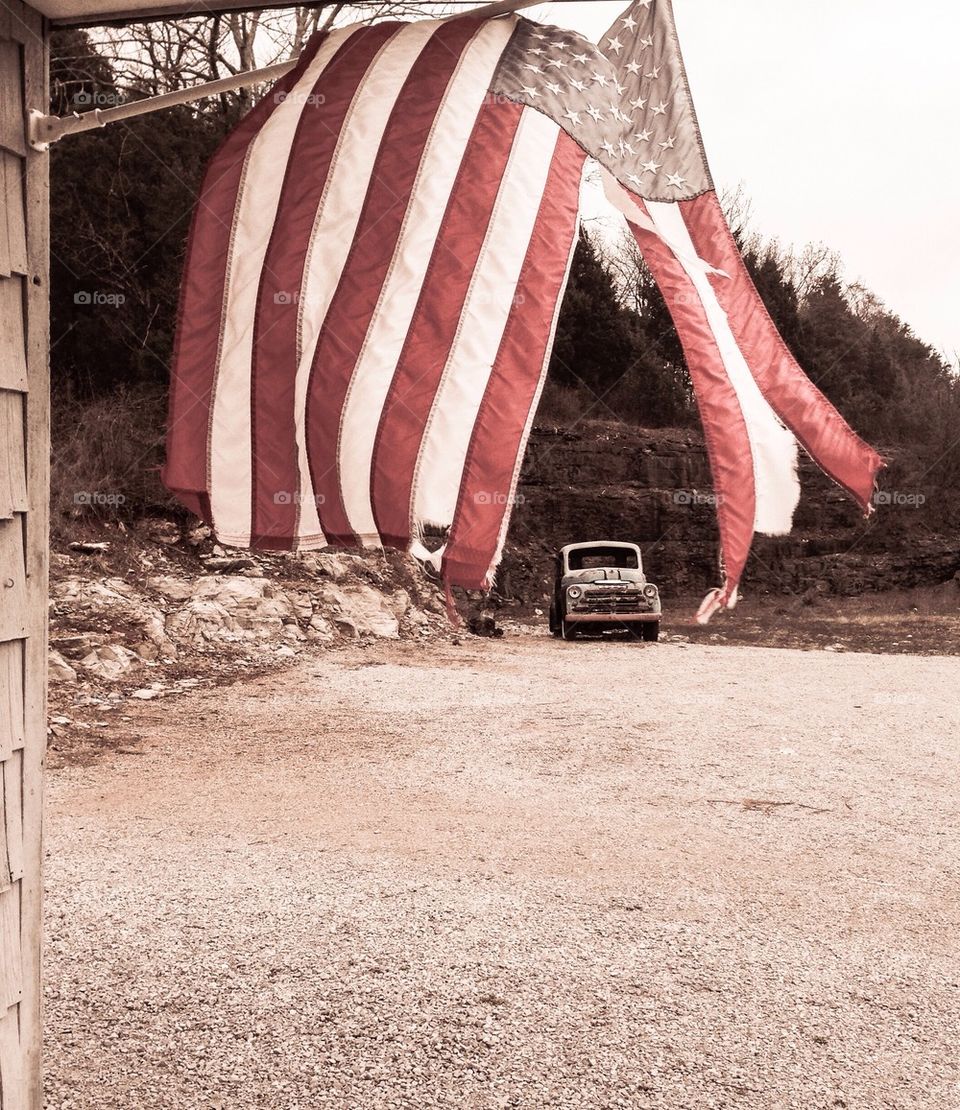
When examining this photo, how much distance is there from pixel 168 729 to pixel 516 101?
7909mm

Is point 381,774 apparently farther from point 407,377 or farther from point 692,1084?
point 407,377

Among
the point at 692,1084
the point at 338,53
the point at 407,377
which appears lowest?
the point at 692,1084

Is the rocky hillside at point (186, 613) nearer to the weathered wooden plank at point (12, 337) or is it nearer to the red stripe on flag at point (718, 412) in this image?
the weathered wooden plank at point (12, 337)

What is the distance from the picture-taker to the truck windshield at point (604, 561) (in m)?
19.4

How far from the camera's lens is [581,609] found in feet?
60.2

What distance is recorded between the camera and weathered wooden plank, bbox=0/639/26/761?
248 cm

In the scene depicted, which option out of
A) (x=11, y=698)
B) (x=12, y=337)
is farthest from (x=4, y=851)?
(x=12, y=337)

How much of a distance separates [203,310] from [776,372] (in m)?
1.60

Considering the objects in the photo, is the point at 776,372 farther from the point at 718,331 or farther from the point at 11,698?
the point at 11,698

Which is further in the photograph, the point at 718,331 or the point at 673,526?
the point at 673,526

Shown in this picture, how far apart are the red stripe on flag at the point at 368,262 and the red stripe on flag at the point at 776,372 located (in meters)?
0.77

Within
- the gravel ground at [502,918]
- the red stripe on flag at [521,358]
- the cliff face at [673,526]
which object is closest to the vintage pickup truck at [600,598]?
the cliff face at [673,526]

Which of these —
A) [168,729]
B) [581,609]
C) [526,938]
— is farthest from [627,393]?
[526,938]

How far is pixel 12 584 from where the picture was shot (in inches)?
97.4
